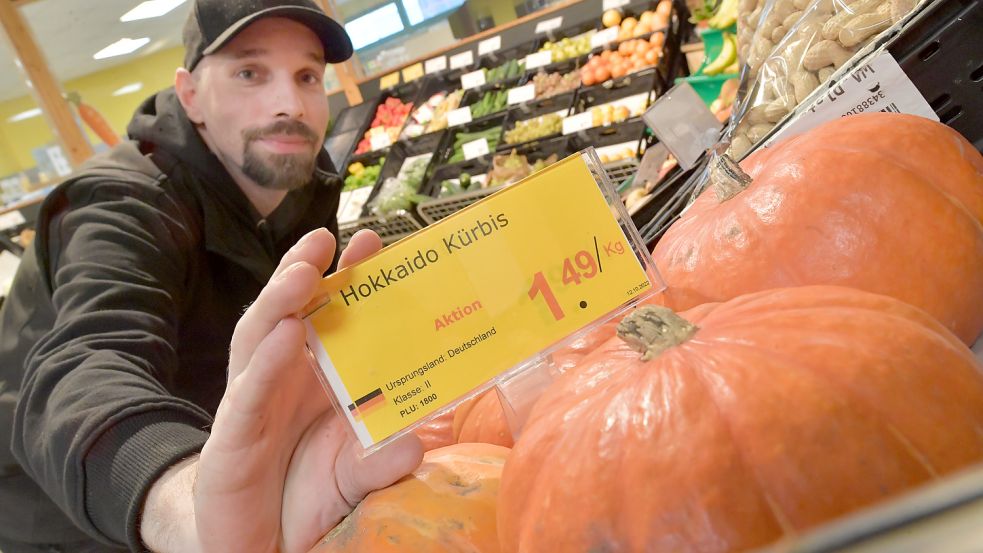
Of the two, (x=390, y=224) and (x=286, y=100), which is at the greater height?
(x=390, y=224)

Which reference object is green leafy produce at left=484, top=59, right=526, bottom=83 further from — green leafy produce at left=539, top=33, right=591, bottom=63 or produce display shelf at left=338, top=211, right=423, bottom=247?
produce display shelf at left=338, top=211, right=423, bottom=247

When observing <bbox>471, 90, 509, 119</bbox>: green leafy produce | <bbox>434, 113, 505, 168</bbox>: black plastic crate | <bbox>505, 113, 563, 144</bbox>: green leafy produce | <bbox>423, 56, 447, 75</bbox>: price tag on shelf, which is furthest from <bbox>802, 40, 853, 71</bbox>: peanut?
<bbox>423, 56, 447, 75</bbox>: price tag on shelf

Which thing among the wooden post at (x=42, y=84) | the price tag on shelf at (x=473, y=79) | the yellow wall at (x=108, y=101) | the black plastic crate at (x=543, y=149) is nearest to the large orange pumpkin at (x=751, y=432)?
the black plastic crate at (x=543, y=149)

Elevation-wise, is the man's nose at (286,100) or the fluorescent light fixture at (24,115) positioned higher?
the fluorescent light fixture at (24,115)

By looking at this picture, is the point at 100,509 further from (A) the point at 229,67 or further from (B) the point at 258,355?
(A) the point at 229,67

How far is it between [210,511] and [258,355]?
24 cm

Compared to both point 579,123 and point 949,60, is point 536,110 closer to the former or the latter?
point 579,123

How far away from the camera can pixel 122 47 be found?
6.02 m

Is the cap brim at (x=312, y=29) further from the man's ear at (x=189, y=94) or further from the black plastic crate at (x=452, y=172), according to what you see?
the black plastic crate at (x=452, y=172)

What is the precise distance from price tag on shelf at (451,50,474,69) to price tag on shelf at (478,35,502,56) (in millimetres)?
88

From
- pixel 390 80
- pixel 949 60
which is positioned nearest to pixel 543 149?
pixel 390 80

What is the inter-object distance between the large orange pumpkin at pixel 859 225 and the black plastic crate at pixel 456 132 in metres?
4.04

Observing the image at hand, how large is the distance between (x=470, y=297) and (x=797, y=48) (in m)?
0.94

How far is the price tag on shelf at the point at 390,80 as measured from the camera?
5.82 meters
